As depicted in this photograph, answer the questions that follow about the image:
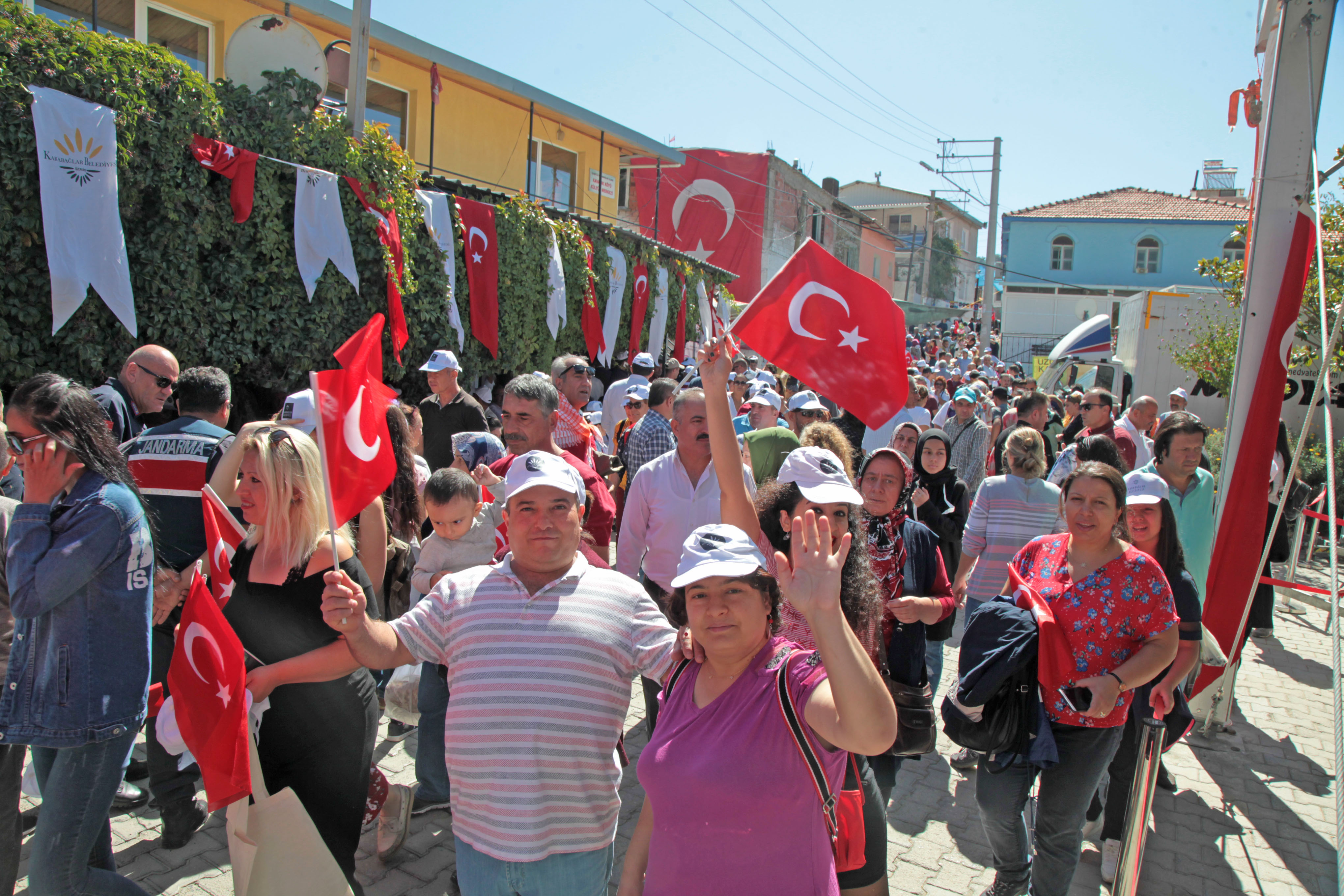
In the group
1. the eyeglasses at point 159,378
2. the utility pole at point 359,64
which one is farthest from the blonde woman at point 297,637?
the utility pole at point 359,64

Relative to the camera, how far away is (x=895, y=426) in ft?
24.9

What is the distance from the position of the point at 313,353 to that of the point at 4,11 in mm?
3347

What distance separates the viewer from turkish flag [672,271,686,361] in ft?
55.2

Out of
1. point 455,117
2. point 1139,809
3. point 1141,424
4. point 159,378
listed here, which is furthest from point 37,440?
point 455,117

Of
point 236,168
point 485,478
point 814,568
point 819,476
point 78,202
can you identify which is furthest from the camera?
point 236,168

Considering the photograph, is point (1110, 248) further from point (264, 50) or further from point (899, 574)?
point (899, 574)

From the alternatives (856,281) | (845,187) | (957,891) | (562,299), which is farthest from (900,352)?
(845,187)

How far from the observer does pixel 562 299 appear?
12.1 m

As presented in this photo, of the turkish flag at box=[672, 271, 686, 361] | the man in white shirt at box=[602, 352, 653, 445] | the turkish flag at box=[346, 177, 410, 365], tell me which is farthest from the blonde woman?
the turkish flag at box=[672, 271, 686, 361]

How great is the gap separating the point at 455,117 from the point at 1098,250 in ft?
137

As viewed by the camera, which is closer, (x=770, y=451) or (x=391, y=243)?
(x=770, y=451)

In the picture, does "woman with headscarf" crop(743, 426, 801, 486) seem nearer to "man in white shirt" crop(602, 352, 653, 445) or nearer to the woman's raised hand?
the woman's raised hand

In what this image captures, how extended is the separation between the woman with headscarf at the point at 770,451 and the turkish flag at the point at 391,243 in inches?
194

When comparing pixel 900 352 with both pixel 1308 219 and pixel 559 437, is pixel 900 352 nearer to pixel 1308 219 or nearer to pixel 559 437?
pixel 559 437
